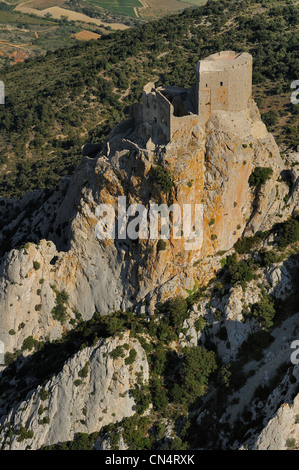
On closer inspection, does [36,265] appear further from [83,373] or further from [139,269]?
[83,373]

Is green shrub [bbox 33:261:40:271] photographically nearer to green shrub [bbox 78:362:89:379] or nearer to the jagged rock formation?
the jagged rock formation

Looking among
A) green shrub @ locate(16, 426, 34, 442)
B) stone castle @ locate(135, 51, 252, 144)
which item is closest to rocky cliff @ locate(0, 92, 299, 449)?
green shrub @ locate(16, 426, 34, 442)

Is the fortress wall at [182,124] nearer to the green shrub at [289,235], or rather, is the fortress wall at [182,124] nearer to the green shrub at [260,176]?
the green shrub at [260,176]

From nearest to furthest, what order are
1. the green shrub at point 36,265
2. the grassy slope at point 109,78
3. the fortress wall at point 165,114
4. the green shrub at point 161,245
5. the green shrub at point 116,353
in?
the fortress wall at point 165,114 < the green shrub at point 116,353 < the green shrub at point 161,245 < the green shrub at point 36,265 < the grassy slope at point 109,78

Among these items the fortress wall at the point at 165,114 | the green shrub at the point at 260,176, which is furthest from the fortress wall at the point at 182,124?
the green shrub at the point at 260,176

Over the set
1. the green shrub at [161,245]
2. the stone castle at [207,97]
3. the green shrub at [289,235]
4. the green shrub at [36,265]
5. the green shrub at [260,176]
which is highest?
the stone castle at [207,97]

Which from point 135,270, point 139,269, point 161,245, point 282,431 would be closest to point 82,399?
point 135,270
